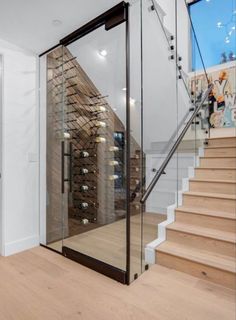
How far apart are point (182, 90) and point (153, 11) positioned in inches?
46.2

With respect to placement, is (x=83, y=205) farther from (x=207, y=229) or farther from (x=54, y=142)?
(x=207, y=229)

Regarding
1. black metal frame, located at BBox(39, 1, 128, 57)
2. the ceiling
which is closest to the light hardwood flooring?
black metal frame, located at BBox(39, 1, 128, 57)

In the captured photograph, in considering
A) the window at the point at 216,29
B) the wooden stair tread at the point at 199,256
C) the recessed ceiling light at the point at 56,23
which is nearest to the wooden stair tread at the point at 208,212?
the wooden stair tread at the point at 199,256

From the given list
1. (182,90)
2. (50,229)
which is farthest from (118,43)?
(50,229)

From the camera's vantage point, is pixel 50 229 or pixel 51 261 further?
pixel 50 229

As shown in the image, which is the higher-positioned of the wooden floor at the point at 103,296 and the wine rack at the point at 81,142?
the wine rack at the point at 81,142

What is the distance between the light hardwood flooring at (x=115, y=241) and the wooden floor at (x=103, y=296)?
201mm

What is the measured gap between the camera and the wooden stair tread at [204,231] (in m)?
2.13

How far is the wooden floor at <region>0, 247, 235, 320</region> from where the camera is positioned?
1.59m

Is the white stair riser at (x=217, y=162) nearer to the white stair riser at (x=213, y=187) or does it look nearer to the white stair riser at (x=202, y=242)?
the white stair riser at (x=213, y=187)

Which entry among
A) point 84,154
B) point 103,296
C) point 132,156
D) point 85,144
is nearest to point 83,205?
point 84,154

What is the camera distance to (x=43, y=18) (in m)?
2.19

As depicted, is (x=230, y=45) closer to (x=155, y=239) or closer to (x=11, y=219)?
(x=155, y=239)

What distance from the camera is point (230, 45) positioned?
15.0 ft
